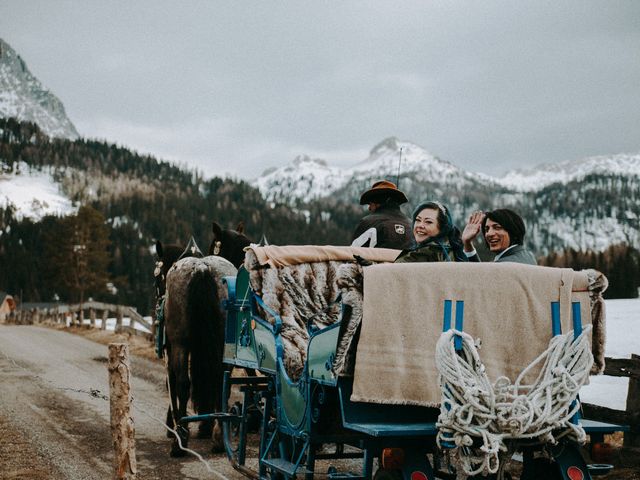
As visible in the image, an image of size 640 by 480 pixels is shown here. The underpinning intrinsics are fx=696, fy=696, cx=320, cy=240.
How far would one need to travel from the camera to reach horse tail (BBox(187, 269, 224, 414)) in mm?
7844

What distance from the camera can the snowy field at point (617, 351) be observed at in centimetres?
1071

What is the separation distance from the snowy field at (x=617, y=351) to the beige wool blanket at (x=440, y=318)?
700 cm

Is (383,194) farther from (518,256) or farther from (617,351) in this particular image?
(617,351)

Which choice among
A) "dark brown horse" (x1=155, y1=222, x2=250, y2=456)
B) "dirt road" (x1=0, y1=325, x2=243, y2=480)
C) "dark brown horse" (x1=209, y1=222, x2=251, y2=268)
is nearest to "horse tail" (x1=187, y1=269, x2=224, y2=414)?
"dark brown horse" (x1=155, y1=222, x2=250, y2=456)

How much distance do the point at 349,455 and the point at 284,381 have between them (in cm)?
104

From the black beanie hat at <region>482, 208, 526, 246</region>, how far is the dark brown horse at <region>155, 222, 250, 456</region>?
4.14m

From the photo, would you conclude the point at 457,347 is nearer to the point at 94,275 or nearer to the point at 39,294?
the point at 94,275

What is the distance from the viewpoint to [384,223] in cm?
664

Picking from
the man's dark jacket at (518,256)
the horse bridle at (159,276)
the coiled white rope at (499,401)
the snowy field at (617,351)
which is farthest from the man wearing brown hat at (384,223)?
the snowy field at (617,351)

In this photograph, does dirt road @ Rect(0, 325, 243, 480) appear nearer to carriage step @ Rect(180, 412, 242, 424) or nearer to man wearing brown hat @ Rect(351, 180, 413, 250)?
carriage step @ Rect(180, 412, 242, 424)

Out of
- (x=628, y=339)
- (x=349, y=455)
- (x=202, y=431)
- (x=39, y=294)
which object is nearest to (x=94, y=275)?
(x=628, y=339)

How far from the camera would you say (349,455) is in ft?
18.7

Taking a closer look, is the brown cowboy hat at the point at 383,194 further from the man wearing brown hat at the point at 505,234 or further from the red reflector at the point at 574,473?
the red reflector at the point at 574,473

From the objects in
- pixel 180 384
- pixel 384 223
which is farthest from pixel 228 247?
pixel 384 223
